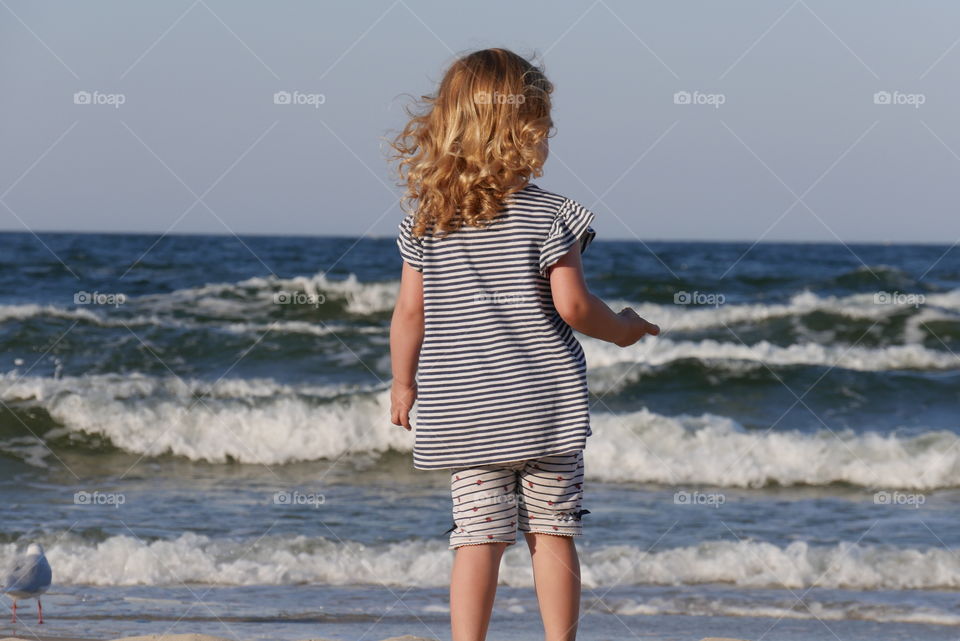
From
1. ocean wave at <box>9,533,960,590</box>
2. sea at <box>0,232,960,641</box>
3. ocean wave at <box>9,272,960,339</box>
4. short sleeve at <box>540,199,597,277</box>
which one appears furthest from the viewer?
ocean wave at <box>9,272,960,339</box>

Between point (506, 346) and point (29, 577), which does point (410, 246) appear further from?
point (29, 577)

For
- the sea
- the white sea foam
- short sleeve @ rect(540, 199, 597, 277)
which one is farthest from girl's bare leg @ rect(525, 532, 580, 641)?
the white sea foam

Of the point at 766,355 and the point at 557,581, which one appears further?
the point at 766,355

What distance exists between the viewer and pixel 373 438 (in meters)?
7.71

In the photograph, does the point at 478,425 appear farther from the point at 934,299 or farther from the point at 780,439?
the point at 934,299

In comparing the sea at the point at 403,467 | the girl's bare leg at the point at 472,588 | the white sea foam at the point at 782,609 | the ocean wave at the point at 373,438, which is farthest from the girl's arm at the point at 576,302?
the ocean wave at the point at 373,438

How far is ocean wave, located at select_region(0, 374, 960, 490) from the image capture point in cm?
697

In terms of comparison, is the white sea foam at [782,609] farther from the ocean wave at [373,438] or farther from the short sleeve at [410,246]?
the ocean wave at [373,438]

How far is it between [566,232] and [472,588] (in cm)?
84

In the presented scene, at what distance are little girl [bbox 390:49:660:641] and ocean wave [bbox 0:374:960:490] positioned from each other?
4.42 m

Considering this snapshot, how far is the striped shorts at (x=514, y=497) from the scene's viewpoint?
94.7 inches

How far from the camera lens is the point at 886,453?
7445mm

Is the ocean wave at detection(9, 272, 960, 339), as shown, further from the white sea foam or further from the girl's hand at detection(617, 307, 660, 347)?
the girl's hand at detection(617, 307, 660, 347)

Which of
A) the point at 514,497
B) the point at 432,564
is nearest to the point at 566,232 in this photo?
the point at 514,497
